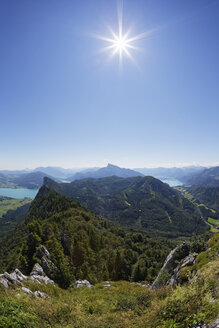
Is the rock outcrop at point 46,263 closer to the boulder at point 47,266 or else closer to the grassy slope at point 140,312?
the boulder at point 47,266

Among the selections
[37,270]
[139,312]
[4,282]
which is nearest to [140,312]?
[139,312]

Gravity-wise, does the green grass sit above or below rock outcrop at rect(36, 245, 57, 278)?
above

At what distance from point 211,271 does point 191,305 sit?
5.60m

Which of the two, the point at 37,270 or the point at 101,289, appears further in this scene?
the point at 37,270

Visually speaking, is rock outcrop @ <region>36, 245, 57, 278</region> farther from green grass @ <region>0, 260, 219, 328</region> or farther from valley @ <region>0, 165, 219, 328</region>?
green grass @ <region>0, 260, 219, 328</region>

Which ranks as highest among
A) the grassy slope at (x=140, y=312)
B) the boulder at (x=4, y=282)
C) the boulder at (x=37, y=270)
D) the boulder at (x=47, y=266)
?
the grassy slope at (x=140, y=312)

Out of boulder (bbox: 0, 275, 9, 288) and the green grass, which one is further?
boulder (bbox: 0, 275, 9, 288)

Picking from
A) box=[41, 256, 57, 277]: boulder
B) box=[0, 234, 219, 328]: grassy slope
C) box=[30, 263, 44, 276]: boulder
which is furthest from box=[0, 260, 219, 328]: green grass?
box=[41, 256, 57, 277]: boulder

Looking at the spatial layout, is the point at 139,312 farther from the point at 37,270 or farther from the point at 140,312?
the point at 37,270

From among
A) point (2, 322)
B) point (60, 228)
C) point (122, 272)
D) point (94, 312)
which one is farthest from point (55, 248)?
point (2, 322)

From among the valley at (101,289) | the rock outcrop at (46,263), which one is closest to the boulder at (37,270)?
the valley at (101,289)

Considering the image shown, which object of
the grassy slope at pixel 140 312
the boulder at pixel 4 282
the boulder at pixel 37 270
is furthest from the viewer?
the boulder at pixel 37 270

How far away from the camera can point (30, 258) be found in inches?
1351

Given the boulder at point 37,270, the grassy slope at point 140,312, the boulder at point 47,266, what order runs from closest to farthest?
the grassy slope at point 140,312
the boulder at point 37,270
the boulder at point 47,266
